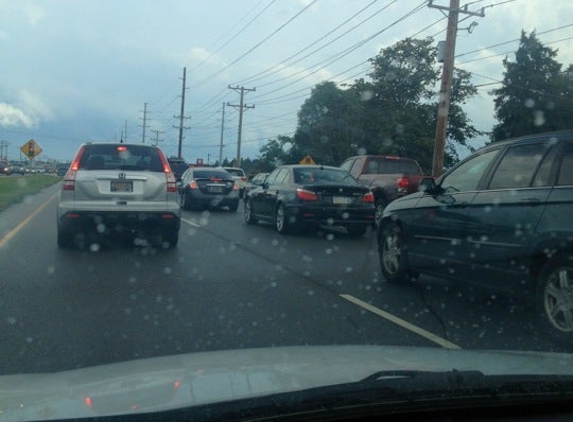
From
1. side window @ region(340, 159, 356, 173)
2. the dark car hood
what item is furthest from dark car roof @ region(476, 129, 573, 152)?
side window @ region(340, 159, 356, 173)

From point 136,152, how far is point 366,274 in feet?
14.3

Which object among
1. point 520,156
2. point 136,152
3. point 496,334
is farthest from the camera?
point 136,152

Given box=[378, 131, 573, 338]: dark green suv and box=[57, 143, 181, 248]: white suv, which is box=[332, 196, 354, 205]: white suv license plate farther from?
box=[378, 131, 573, 338]: dark green suv

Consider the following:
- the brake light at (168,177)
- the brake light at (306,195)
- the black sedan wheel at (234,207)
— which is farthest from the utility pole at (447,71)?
the brake light at (168,177)

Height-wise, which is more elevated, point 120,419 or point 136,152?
point 136,152

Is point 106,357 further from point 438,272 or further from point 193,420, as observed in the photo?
point 438,272

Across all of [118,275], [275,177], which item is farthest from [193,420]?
[275,177]

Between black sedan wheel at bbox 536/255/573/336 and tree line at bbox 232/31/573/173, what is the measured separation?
4126cm

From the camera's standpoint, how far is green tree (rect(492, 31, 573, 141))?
49844 mm

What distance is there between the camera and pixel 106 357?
18.0 ft

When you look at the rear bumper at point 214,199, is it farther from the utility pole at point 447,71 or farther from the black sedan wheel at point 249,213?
the utility pole at point 447,71

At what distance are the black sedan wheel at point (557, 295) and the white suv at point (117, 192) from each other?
675cm

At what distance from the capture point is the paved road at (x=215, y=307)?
5.98m

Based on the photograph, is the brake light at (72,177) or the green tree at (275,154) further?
the green tree at (275,154)
